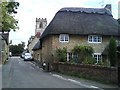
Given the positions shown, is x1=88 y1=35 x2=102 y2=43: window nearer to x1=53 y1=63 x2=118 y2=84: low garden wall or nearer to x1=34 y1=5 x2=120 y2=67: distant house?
x1=34 y1=5 x2=120 y2=67: distant house

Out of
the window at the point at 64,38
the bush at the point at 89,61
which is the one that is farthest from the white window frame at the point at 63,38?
the bush at the point at 89,61

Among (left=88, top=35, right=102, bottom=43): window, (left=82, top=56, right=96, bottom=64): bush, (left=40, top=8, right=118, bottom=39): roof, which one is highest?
(left=40, top=8, right=118, bottom=39): roof

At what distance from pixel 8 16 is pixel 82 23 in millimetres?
20393

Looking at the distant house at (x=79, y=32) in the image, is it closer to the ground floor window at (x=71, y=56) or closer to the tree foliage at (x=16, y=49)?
the ground floor window at (x=71, y=56)

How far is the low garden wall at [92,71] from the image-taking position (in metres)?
21.8

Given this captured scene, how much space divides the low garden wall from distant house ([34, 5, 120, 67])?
5951 millimetres

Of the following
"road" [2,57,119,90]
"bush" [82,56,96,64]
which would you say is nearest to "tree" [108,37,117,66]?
"bush" [82,56,96,64]

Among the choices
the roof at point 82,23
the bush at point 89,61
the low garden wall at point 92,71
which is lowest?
the low garden wall at point 92,71

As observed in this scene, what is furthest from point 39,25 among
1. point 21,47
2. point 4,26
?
point 4,26

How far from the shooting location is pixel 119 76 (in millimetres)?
20578

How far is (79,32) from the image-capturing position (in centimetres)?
4325

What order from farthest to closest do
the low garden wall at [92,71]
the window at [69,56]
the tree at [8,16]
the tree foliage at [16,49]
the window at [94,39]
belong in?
the tree foliage at [16,49] → the window at [94,39] → the window at [69,56] → the tree at [8,16] → the low garden wall at [92,71]

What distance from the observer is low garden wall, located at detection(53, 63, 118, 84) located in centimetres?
2183

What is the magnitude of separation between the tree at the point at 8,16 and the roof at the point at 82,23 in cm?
1475
